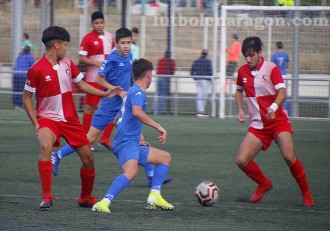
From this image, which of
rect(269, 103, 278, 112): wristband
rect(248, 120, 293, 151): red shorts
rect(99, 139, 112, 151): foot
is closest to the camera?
rect(269, 103, 278, 112): wristband

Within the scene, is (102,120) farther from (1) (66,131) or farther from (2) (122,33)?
(1) (66,131)

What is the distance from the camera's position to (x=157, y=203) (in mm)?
7836

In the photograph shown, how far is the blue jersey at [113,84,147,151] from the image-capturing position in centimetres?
783

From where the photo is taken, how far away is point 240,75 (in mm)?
8938

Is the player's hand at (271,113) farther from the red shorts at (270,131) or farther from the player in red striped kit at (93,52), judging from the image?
the player in red striped kit at (93,52)

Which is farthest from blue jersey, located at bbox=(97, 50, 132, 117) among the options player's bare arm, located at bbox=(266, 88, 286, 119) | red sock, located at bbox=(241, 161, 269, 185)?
player's bare arm, located at bbox=(266, 88, 286, 119)

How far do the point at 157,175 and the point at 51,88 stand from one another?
4.31ft

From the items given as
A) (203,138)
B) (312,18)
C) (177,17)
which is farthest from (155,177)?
(177,17)

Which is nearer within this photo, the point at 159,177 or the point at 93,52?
the point at 159,177

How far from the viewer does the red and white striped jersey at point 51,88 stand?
25.5 ft

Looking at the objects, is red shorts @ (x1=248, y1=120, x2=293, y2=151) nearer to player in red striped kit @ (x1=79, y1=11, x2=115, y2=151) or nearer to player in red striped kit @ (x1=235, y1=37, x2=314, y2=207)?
player in red striped kit @ (x1=235, y1=37, x2=314, y2=207)

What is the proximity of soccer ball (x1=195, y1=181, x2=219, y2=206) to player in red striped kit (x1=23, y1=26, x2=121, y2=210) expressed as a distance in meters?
1.09

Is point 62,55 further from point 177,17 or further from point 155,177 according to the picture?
point 177,17

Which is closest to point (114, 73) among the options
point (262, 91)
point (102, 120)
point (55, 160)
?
point (102, 120)
